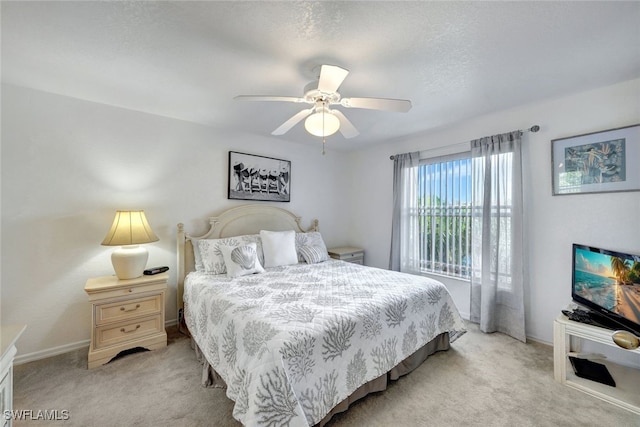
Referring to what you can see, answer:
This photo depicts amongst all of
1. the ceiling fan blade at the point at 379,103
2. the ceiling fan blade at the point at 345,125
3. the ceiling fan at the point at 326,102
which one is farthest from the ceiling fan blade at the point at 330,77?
the ceiling fan blade at the point at 345,125

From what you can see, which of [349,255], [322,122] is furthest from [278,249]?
[322,122]

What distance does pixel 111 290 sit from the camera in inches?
87.4

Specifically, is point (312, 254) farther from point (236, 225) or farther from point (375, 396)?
point (375, 396)

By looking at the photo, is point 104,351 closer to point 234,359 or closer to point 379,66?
point 234,359

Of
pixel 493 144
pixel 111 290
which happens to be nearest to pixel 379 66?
pixel 493 144

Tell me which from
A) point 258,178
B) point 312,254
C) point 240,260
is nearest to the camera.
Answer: point 240,260

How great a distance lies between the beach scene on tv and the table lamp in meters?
3.85

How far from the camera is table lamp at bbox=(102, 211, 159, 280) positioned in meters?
2.33

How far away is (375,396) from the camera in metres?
1.80

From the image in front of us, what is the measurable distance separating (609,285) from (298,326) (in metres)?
2.37

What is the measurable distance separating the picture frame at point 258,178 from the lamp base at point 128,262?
124 cm

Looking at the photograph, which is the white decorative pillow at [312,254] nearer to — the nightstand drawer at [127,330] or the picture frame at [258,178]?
the picture frame at [258,178]

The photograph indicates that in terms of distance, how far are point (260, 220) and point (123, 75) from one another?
2073 mm

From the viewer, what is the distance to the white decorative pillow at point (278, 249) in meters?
2.98
